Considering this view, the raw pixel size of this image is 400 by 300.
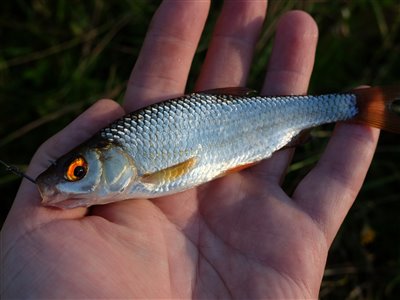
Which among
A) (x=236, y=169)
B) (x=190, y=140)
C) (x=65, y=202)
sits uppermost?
(x=190, y=140)

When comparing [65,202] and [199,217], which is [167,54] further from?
[65,202]

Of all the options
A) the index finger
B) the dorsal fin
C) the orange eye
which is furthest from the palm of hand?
the index finger

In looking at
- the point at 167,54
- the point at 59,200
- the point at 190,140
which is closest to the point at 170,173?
the point at 190,140

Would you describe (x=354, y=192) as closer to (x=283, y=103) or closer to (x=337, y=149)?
(x=337, y=149)

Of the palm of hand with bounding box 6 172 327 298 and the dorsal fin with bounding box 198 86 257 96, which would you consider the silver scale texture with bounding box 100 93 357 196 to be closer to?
the dorsal fin with bounding box 198 86 257 96

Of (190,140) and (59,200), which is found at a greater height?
(190,140)

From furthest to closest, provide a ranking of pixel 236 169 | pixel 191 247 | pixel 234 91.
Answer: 1. pixel 234 91
2. pixel 236 169
3. pixel 191 247

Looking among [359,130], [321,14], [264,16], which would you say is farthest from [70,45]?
[359,130]

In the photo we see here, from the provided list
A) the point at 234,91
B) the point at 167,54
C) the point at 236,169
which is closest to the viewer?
the point at 236,169
